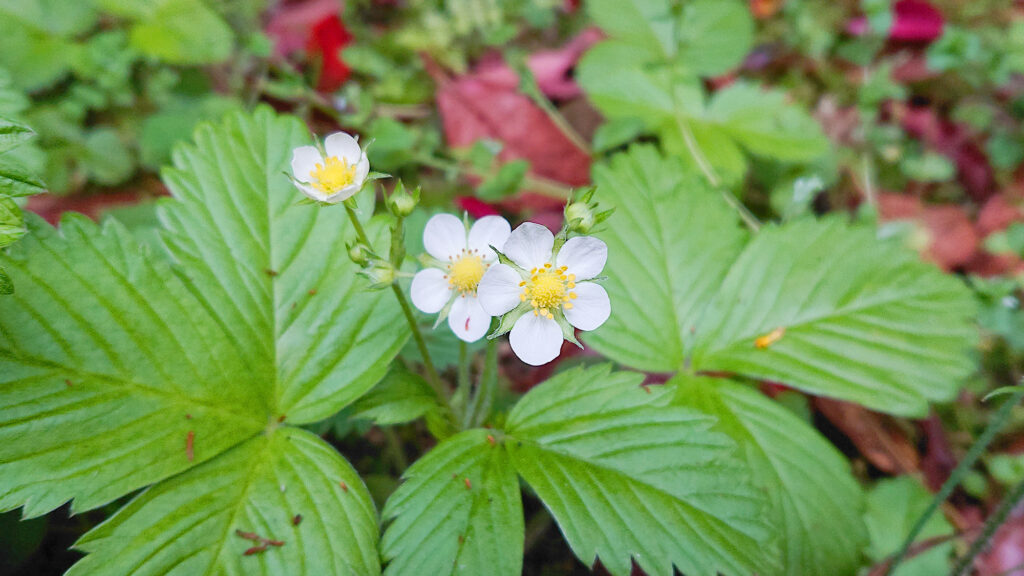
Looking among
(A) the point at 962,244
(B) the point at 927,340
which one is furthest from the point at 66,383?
(A) the point at 962,244

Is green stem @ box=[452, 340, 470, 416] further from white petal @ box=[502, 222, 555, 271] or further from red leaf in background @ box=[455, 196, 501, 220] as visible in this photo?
red leaf in background @ box=[455, 196, 501, 220]

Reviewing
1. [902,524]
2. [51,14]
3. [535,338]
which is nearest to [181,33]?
[51,14]

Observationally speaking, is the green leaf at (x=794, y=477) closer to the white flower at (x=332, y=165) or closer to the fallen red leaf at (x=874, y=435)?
the fallen red leaf at (x=874, y=435)

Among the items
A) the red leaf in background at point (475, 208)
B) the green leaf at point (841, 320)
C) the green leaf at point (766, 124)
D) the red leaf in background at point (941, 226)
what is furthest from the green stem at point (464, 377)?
the red leaf in background at point (941, 226)

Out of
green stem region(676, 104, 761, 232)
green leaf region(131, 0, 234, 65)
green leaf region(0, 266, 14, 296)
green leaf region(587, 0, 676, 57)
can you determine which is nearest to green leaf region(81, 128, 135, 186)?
green leaf region(131, 0, 234, 65)

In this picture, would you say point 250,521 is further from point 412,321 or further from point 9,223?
point 9,223

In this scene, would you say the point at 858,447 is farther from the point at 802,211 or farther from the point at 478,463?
the point at 478,463
